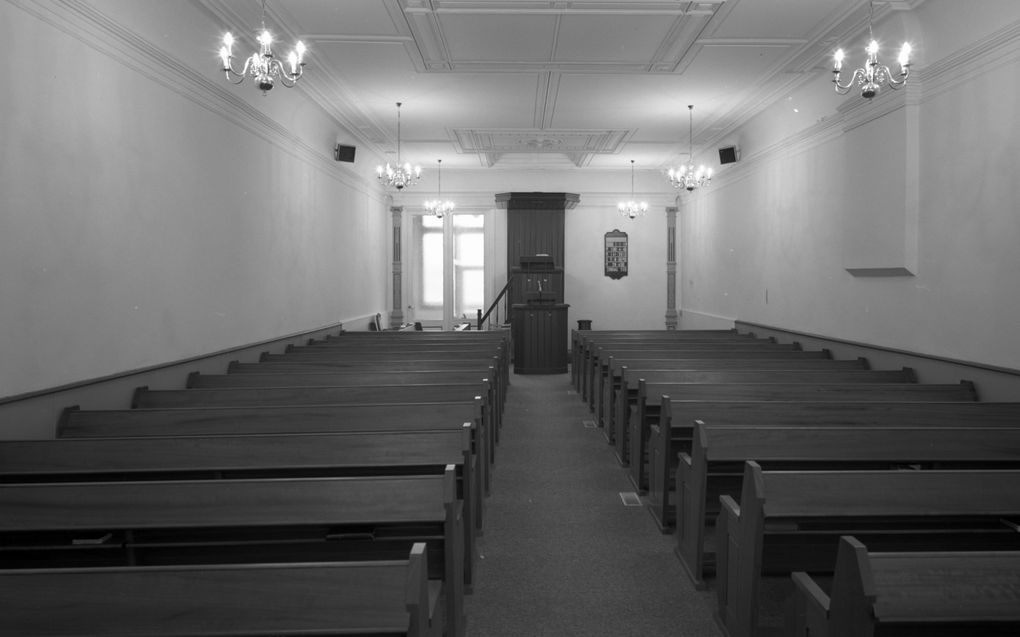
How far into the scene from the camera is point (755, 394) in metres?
4.17

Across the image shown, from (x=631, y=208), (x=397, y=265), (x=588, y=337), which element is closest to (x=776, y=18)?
(x=588, y=337)

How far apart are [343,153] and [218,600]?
8242mm

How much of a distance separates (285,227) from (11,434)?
4.20 meters

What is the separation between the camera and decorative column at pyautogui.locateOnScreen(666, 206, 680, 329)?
13211 millimetres

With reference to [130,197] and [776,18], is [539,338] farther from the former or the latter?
[130,197]

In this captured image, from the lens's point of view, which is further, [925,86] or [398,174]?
[398,174]

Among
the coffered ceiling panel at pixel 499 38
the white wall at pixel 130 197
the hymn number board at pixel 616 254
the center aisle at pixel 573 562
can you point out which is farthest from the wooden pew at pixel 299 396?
the hymn number board at pixel 616 254

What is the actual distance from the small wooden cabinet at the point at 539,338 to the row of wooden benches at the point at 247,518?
5.89 meters

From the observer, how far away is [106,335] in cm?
391

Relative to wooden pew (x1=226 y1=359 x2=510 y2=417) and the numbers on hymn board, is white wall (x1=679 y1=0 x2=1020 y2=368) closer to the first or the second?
wooden pew (x1=226 y1=359 x2=510 y2=417)

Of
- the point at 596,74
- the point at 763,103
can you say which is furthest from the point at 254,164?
the point at 763,103

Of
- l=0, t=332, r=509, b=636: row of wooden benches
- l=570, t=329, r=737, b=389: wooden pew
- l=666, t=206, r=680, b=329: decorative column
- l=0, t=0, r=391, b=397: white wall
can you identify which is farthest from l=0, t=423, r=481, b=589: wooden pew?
l=666, t=206, r=680, b=329: decorative column

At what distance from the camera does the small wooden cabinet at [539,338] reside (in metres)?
10.0

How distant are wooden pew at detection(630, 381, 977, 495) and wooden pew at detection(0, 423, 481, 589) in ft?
5.24
